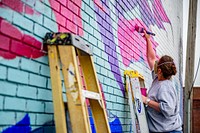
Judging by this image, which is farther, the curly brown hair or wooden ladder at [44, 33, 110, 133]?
the curly brown hair

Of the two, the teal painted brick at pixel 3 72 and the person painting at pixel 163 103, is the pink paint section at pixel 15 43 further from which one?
the person painting at pixel 163 103

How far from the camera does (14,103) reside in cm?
168

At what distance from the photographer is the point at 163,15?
655cm

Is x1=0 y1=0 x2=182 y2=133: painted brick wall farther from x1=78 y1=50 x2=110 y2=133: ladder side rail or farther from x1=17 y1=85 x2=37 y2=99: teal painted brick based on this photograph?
x1=78 y1=50 x2=110 y2=133: ladder side rail

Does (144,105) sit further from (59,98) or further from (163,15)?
(163,15)

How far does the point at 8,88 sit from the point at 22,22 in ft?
1.24

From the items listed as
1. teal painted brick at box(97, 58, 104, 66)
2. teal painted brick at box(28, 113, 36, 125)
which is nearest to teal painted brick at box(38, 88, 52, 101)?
teal painted brick at box(28, 113, 36, 125)

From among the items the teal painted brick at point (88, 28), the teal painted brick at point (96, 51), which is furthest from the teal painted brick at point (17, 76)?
the teal painted brick at point (96, 51)

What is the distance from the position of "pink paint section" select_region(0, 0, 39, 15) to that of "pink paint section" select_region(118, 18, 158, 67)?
1807 mm

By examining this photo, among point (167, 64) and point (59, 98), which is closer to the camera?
point (59, 98)

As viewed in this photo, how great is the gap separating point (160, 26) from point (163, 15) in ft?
1.61

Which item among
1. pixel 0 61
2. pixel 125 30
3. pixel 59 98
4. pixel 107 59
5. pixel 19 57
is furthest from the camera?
pixel 125 30

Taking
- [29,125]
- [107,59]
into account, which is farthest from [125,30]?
[29,125]

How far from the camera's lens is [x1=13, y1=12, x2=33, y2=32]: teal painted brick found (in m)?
1.71
